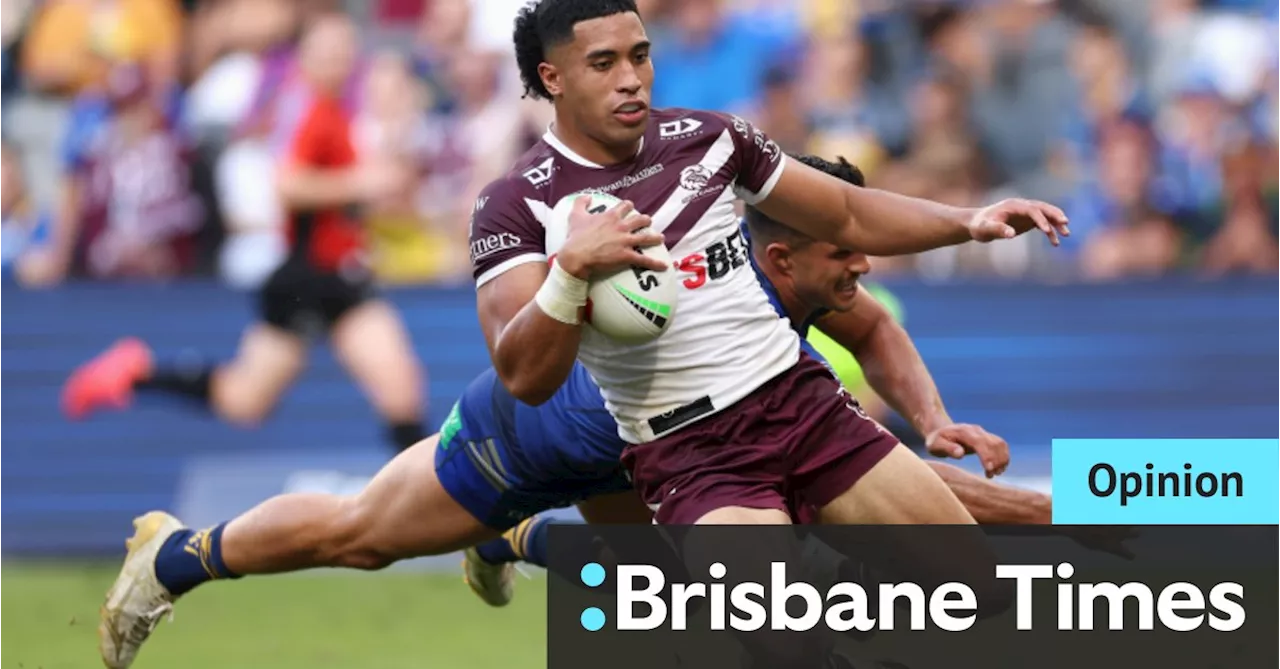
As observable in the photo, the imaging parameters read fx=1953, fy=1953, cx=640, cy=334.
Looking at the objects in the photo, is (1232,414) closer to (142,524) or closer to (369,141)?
(369,141)

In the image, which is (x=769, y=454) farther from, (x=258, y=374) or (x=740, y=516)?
(x=258, y=374)

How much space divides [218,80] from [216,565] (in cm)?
679

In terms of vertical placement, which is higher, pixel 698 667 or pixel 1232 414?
pixel 1232 414

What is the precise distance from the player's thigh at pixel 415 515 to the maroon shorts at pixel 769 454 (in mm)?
706

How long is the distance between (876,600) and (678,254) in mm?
1254

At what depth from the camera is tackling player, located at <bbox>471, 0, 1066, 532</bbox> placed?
5680 millimetres

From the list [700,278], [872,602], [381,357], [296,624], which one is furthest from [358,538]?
[381,357]

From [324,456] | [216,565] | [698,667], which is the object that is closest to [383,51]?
[324,456]

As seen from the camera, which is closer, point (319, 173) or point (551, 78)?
point (551, 78)

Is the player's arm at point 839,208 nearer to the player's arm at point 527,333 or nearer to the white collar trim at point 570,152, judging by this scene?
the white collar trim at point 570,152

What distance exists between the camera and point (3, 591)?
1026cm

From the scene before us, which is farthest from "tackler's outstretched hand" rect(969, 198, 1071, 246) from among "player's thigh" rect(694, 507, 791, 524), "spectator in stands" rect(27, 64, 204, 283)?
"spectator in stands" rect(27, 64, 204, 283)

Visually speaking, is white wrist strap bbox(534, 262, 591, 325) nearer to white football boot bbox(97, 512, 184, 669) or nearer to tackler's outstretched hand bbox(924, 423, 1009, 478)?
tackler's outstretched hand bbox(924, 423, 1009, 478)

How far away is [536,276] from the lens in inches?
219
